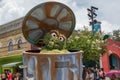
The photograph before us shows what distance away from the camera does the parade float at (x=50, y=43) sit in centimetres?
1031

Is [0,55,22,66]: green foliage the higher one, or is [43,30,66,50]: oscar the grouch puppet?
[43,30,66,50]: oscar the grouch puppet

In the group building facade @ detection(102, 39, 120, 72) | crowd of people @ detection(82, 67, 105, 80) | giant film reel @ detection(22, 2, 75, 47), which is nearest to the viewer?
giant film reel @ detection(22, 2, 75, 47)

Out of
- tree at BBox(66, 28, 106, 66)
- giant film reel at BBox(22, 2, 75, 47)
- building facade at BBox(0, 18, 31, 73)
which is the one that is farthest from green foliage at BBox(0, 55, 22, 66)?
giant film reel at BBox(22, 2, 75, 47)

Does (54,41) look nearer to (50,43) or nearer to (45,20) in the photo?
(50,43)

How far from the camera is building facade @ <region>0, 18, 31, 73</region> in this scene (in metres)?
30.8

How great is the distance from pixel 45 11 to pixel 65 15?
68 centimetres

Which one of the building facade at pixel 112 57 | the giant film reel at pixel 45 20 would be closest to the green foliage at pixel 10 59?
the building facade at pixel 112 57

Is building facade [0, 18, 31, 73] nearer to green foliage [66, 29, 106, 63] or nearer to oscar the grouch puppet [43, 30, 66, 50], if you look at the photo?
green foliage [66, 29, 106, 63]

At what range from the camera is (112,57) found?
3997 centimetres

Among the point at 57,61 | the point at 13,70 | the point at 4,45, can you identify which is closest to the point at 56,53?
the point at 57,61

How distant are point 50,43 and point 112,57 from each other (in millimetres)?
29937

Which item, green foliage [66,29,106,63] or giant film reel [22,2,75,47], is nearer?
giant film reel [22,2,75,47]

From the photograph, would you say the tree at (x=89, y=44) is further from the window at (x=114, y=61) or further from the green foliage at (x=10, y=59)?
the window at (x=114, y=61)

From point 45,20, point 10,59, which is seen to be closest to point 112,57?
point 10,59
